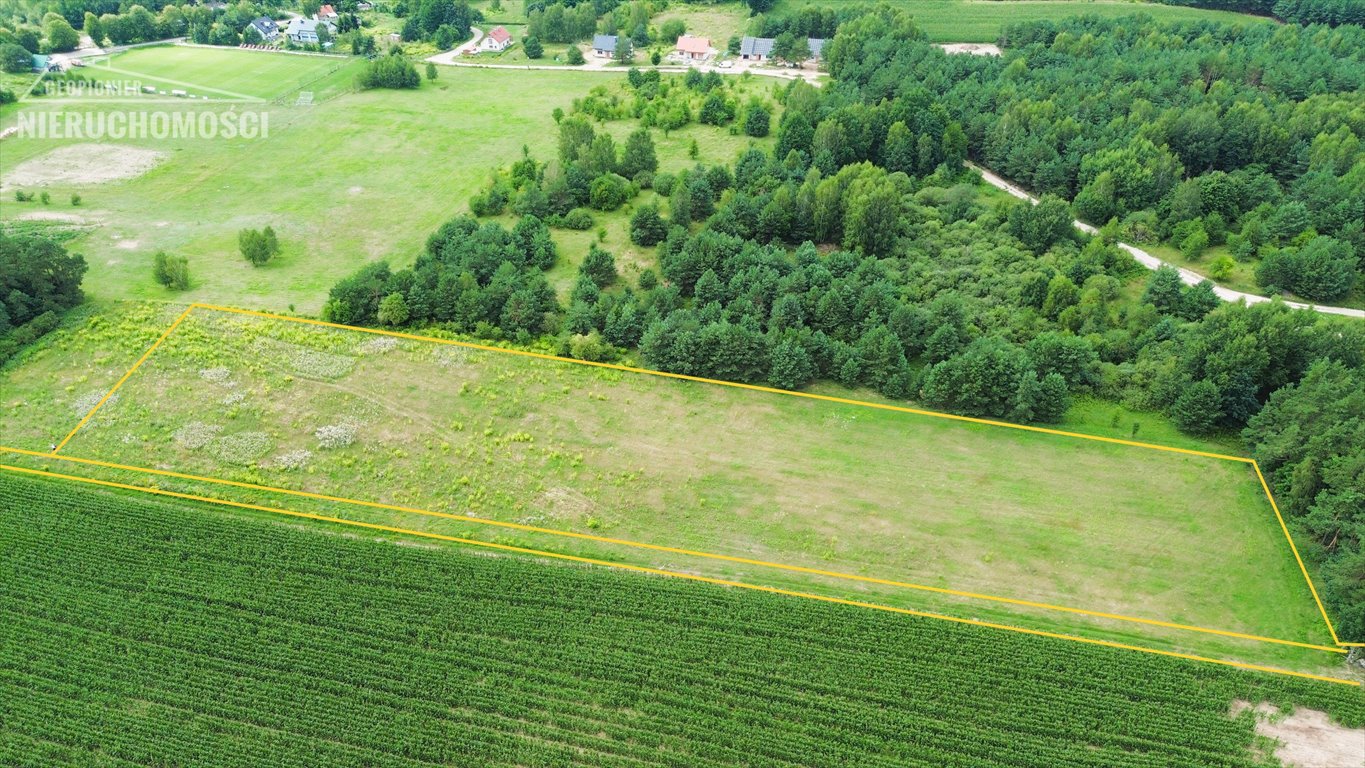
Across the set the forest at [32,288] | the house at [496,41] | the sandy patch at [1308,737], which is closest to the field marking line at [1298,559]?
the sandy patch at [1308,737]

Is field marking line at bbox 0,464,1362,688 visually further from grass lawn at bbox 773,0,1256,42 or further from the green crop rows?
grass lawn at bbox 773,0,1256,42

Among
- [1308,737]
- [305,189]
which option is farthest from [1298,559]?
[305,189]

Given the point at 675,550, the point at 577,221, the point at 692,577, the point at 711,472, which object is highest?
the point at 577,221

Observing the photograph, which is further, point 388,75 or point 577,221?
point 388,75

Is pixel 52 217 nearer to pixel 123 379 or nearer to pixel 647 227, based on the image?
pixel 123 379

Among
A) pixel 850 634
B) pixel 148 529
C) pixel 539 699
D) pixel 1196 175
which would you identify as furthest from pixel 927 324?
pixel 148 529

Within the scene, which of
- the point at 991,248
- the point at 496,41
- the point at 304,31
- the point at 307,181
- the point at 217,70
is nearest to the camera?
the point at 991,248

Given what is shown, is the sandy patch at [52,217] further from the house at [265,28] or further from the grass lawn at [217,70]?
the house at [265,28]
